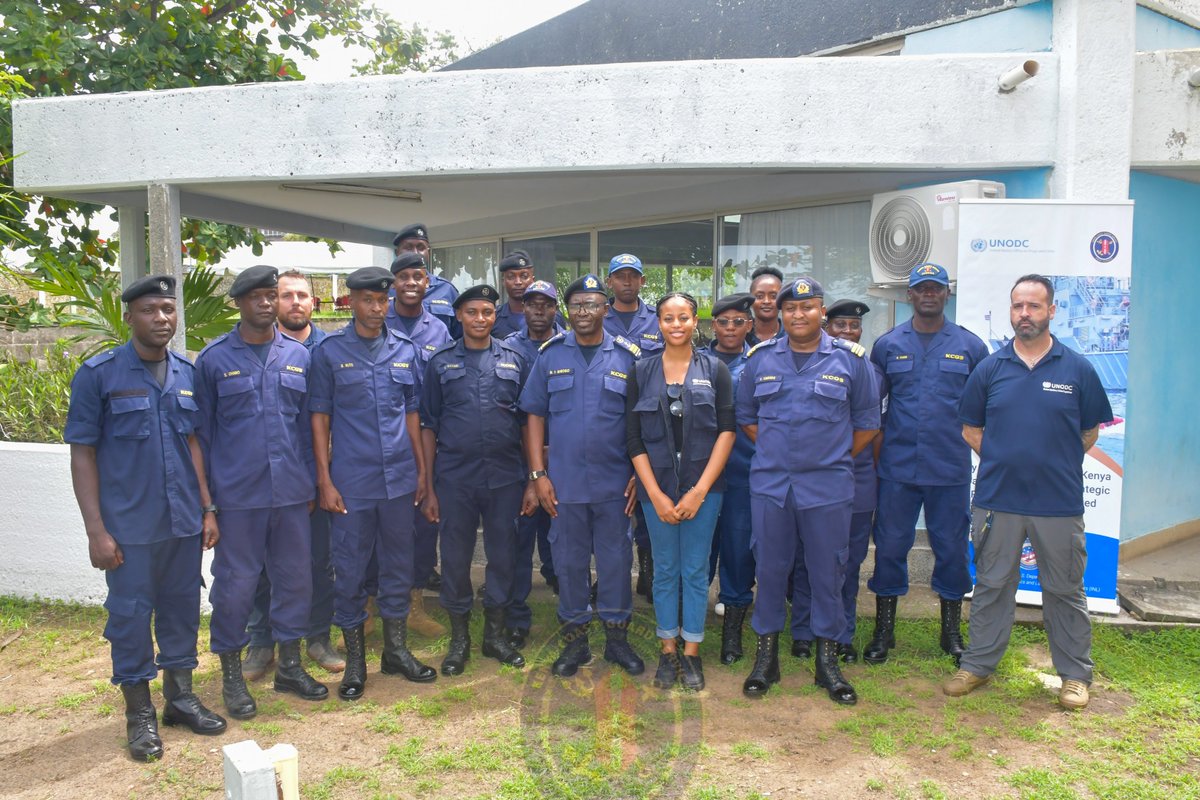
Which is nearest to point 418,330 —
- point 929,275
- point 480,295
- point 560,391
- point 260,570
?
point 480,295

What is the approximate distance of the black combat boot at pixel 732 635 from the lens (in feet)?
15.0

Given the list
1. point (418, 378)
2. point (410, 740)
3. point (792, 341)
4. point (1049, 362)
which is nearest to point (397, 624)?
point (410, 740)

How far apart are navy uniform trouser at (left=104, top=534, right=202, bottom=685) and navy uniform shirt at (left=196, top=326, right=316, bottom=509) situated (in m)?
0.31

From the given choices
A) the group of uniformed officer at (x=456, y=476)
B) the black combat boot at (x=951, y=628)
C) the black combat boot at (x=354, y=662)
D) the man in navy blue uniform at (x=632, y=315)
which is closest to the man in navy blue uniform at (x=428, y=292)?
the group of uniformed officer at (x=456, y=476)

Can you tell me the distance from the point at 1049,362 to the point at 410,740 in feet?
10.7

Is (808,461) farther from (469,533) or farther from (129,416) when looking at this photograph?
(129,416)

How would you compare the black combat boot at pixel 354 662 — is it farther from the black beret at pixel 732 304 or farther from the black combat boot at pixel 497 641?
the black beret at pixel 732 304

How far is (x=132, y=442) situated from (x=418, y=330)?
1719 millimetres

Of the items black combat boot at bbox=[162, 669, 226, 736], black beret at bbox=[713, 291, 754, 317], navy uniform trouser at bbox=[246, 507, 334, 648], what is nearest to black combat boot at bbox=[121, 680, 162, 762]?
black combat boot at bbox=[162, 669, 226, 736]

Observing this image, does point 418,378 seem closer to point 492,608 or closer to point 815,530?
point 492,608

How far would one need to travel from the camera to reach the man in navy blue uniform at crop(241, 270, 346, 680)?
448 cm

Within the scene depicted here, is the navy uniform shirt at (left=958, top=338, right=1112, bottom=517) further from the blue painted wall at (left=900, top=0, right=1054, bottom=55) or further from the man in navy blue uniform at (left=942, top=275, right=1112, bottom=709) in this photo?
the blue painted wall at (left=900, top=0, right=1054, bottom=55)

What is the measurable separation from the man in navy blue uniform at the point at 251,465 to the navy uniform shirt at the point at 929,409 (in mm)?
2885

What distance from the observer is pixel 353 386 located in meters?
4.18
